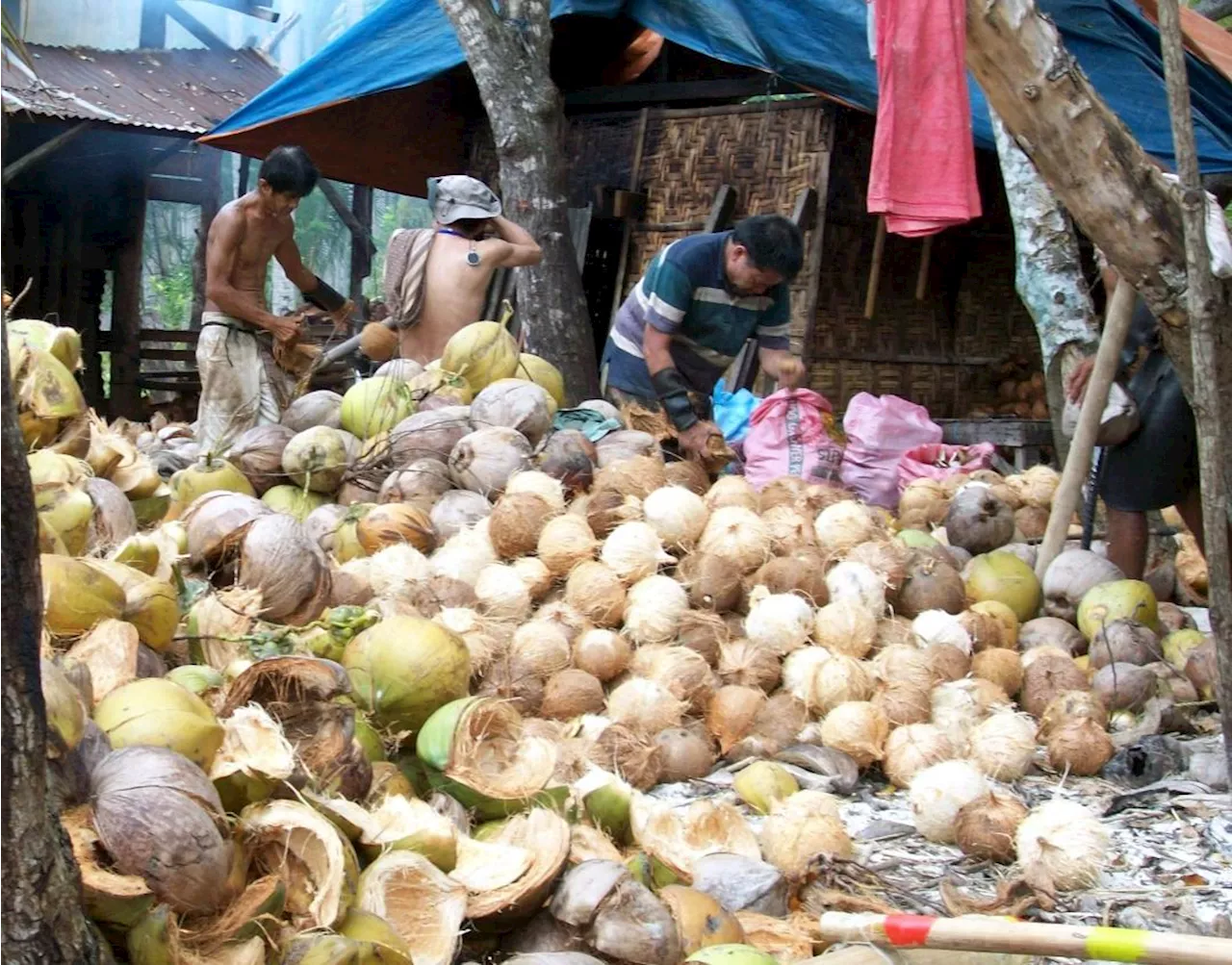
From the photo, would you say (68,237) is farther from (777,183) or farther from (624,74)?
(777,183)

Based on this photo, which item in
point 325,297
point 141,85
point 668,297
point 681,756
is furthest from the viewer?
point 141,85

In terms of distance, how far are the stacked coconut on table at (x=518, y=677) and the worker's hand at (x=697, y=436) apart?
291 mm

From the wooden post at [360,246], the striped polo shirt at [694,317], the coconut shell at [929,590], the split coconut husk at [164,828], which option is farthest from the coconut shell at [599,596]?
the wooden post at [360,246]

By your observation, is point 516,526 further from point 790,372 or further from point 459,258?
point 459,258

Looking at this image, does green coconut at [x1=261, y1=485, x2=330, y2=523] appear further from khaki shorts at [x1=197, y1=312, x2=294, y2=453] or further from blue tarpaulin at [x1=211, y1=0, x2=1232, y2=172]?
blue tarpaulin at [x1=211, y1=0, x2=1232, y2=172]

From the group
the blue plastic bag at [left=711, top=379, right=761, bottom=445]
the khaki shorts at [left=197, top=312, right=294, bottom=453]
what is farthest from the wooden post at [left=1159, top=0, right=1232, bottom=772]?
the khaki shorts at [left=197, top=312, right=294, bottom=453]

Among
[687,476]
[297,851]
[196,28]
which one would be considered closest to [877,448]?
[687,476]

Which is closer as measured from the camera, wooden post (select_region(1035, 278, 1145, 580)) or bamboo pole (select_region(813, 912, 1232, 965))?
bamboo pole (select_region(813, 912, 1232, 965))

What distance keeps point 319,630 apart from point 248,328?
3.91 metres

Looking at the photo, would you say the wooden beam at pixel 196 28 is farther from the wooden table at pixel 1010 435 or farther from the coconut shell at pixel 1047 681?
the coconut shell at pixel 1047 681

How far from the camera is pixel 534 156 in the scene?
7.65 metres

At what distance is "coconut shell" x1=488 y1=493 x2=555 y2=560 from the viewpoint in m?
4.88

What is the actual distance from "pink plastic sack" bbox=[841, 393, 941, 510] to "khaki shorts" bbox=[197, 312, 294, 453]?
9.57 feet

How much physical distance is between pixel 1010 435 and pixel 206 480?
470 cm
